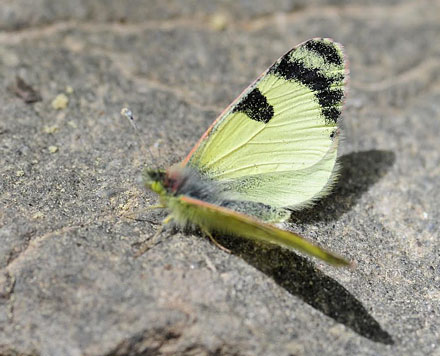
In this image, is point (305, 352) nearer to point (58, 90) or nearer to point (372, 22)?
point (58, 90)

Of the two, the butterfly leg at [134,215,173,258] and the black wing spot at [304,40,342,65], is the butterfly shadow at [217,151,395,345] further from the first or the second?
the black wing spot at [304,40,342,65]

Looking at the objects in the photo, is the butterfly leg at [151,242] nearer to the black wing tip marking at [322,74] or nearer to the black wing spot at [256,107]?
the black wing spot at [256,107]

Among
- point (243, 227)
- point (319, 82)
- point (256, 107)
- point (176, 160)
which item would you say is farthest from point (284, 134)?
point (176, 160)

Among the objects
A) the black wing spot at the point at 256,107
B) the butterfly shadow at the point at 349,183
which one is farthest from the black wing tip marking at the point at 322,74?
the butterfly shadow at the point at 349,183

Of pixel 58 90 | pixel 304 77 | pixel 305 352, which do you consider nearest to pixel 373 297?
pixel 305 352

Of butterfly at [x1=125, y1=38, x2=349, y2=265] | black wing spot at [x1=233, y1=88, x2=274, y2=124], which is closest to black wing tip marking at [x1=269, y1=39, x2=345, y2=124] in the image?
butterfly at [x1=125, y1=38, x2=349, y2=265]

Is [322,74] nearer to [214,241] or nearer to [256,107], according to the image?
[256,107]
